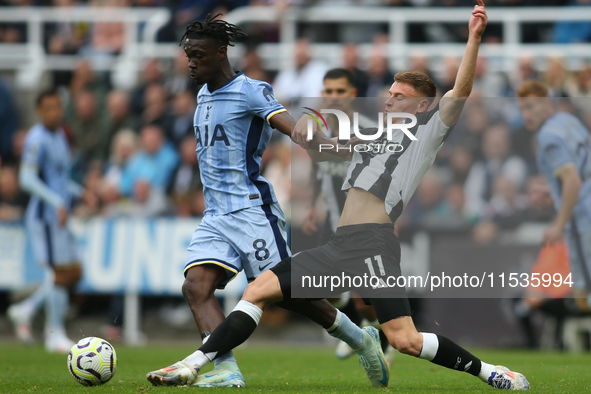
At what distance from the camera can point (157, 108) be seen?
1368 centimetres

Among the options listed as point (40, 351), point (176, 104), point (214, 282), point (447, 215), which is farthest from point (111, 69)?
point (214, 282)

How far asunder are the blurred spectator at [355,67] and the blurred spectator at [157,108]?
9.68 ft

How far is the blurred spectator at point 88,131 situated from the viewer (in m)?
14.1

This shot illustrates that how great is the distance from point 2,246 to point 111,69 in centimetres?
426

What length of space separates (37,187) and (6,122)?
4.03 meters

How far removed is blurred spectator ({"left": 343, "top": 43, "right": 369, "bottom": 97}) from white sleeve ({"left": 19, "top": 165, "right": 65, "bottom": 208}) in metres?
4.34

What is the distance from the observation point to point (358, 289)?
5598 mm

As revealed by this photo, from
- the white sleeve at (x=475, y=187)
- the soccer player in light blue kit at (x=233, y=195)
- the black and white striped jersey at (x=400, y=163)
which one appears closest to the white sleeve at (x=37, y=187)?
the soccer player in light blue kit at (x=233, y=195)

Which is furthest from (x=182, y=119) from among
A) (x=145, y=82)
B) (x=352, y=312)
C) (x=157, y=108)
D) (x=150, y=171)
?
(x=352, y=312)

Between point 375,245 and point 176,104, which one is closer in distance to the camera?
point 375,245

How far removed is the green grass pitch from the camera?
5.83 metres

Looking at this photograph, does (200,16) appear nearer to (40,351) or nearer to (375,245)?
(40,351)

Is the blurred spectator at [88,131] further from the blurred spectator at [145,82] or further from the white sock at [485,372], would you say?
the white sock at [485,372]

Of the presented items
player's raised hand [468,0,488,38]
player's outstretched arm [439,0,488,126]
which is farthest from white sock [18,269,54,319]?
player's raised hand [468,0,488,38]
